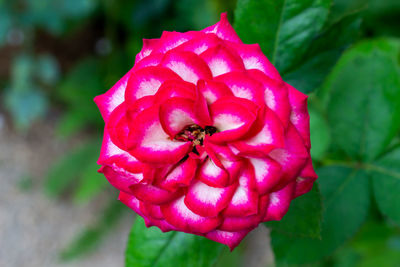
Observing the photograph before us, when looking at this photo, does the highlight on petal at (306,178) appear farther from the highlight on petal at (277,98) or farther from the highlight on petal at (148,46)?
the highlight on petal at (148,46)

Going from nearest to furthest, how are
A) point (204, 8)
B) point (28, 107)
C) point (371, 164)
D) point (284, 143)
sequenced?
1. point (284, 143)
2. point (371, 164)
3. point (204, 8)
4. point (28, 107)

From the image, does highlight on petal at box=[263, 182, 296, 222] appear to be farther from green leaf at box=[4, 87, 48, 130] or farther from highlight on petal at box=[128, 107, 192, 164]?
green leaf at box=[4, 87, 48, 130]

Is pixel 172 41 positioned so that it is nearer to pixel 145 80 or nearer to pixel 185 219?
pixel 145 80

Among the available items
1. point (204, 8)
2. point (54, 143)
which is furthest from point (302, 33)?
point (54, 143)

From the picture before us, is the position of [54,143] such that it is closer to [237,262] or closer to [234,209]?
[237,262]

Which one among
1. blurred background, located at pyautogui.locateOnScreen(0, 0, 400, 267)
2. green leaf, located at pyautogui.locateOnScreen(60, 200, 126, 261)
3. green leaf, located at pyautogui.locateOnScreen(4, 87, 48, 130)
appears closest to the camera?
blurred background, located at pyautogui.locateOnScreen(0, 0, 400, 267)

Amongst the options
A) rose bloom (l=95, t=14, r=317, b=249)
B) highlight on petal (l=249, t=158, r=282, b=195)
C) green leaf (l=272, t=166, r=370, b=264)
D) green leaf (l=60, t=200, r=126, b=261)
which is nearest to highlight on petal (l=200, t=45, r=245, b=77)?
rose bloom (l=95, t=14, r=317, b=249)
